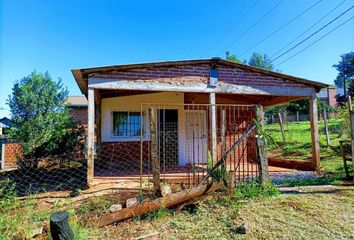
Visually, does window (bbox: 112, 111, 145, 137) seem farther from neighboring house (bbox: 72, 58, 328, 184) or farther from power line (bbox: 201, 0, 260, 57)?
power line (bbox: 201, 0, 260, 57)

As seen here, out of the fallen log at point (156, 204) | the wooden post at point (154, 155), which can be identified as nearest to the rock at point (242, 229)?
the fallen log at point (156, 204)

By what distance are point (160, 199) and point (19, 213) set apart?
2235 millimetres

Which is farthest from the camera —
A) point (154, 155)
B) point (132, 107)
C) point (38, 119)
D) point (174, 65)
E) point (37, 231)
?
point (132, 107)

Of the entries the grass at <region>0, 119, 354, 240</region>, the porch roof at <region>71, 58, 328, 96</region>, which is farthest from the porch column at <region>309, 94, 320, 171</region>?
the grass at <region>0, 119, 354, 240</region>

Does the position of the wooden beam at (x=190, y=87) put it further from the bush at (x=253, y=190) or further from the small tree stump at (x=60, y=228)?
the small tree stump at (x=60, y=228)

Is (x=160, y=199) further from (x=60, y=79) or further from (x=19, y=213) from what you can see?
(x=60, y=79)

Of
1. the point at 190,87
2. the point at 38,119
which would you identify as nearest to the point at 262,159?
the point at 190,87

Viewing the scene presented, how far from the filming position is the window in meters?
9.34

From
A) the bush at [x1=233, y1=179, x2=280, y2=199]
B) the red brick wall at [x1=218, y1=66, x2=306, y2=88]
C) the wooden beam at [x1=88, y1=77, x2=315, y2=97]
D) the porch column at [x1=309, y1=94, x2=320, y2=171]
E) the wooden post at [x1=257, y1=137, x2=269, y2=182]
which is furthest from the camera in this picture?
the porch column at [x1=309, y1=94, x2=320, y2=171]

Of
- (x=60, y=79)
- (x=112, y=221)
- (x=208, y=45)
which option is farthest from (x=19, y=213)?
(x=208, y=45)

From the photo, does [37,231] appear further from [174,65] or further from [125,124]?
[125,124]

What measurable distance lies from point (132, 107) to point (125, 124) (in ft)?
2.58

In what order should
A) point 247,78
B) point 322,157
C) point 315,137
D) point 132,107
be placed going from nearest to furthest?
1. point 247,78
2. point 315,137
3. point 132,107
4. point 322,157

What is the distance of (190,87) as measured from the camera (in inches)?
267
